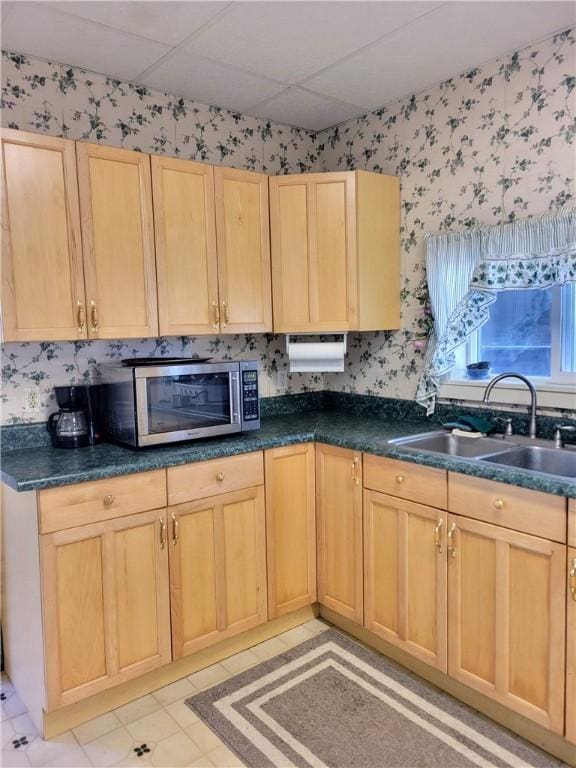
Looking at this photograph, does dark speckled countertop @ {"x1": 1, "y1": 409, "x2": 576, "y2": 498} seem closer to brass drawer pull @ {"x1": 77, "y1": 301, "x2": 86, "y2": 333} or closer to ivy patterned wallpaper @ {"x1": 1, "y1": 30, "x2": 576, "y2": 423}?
ivy patterned wallpaper @ {"x1": 1, "y1": 30, "x2": 576, "y2": 423}

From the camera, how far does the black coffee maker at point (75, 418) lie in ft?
7.54

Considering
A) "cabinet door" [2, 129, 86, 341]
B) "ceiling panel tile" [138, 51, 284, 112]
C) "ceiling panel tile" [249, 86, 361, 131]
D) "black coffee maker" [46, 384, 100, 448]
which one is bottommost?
"black coffee maker" [46, 384, 100, 448]

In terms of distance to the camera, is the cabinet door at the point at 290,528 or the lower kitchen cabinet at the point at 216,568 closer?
the lower kitchen cabinet at the point at 216,568

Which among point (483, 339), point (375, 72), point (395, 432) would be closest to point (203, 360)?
point (395, 432)

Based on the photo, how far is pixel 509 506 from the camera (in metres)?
1.83

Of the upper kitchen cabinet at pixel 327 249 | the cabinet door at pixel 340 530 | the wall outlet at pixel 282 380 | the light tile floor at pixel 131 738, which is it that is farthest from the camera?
the wall outlet at pixel 282 380

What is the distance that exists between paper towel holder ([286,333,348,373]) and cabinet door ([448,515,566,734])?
3.59 feet

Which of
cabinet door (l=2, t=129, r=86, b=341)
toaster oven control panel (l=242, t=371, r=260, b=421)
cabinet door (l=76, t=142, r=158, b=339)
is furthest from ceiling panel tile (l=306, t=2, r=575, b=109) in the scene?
toaster oven control panel (l=242, t=371, r=260, b=421)

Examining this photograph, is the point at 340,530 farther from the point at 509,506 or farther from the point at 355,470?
the point at 509,506

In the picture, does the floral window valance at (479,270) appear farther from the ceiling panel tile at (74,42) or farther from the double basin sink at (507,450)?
the ceiling panel tile at (74,42)

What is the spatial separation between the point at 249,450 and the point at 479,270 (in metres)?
1.28

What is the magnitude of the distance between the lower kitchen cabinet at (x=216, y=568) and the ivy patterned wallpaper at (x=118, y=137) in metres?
0.82

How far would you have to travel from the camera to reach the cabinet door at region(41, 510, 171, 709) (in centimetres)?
190

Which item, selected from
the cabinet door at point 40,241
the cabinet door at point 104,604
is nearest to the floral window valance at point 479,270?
the cabinet door at point 104,604
